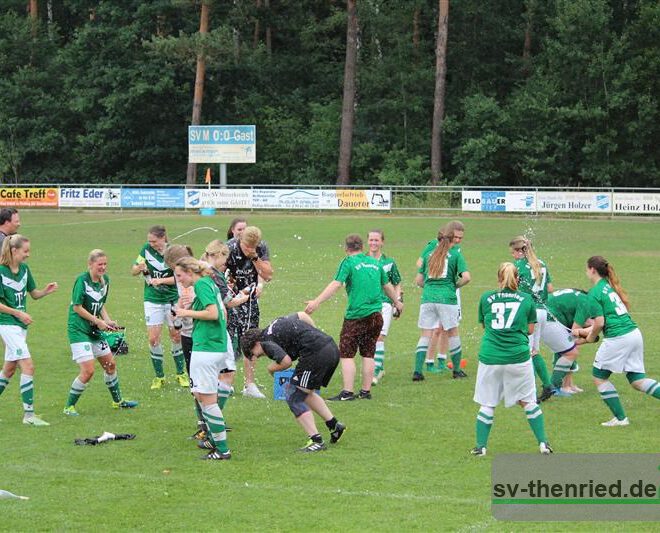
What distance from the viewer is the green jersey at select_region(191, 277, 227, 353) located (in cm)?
990

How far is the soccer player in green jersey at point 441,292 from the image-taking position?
14.0 meters

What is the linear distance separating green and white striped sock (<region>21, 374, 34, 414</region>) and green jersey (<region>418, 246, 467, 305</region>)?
5.19 m

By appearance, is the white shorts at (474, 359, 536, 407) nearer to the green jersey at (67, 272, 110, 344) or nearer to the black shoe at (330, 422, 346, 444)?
the black shoe at (330, 422, 346, 444)

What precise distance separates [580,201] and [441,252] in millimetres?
30939

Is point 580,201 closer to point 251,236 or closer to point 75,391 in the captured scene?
point 251,236

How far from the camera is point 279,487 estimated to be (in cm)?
926

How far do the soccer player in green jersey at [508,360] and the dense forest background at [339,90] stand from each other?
43.8 m

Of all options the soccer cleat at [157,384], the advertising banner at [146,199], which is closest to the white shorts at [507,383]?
the soccer cleat at [157,384]

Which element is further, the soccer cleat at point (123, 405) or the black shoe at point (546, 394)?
the black shoe at point (546, 394)

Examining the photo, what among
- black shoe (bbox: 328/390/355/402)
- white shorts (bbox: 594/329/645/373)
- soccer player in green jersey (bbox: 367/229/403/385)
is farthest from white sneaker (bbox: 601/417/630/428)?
soccer player in green jersey (bbox: 367/229/403/385)

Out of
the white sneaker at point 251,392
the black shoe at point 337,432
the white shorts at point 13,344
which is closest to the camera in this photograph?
the black shoe at point 337,432

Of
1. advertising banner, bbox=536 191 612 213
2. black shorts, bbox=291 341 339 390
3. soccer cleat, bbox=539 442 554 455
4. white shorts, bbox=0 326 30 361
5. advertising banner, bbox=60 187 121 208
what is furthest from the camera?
advertising banner, bbox=60 187 121 208

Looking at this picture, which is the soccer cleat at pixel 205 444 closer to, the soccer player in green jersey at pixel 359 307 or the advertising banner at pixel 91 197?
the soccer player in green jersey at pixel 359 307

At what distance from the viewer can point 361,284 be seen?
12.5m
